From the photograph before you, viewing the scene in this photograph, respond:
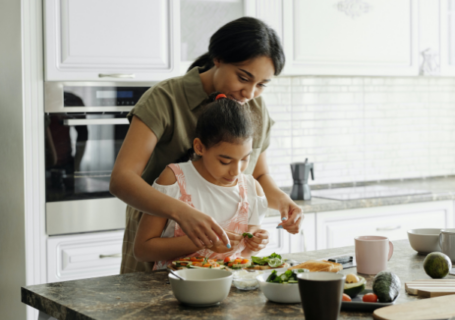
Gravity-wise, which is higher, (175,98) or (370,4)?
(370,4)

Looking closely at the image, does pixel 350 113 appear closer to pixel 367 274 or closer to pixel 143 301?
pixel 367 274

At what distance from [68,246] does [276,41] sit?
62.0 inches

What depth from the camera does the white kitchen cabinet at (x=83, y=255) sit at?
2.75 meters

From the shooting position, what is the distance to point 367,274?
4.84ft

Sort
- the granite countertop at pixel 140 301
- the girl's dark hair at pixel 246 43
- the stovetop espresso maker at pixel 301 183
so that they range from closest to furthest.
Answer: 1. the granite countertop at pixel 140 301
2. the girl's dark hair at pixel 246 43
3. the stovetop espresso maker at pixel 301 183

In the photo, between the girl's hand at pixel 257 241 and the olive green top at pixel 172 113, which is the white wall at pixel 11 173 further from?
the girl's hand at pixel 257 241

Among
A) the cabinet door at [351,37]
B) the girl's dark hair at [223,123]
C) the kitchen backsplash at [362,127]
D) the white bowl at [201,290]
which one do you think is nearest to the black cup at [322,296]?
the white bowl at [201,290]

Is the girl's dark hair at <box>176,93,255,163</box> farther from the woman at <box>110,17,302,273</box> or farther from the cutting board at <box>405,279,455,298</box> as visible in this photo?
the cutting board at <box>405,279,455,298</box>

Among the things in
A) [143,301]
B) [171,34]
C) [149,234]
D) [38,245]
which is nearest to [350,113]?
[171,34]

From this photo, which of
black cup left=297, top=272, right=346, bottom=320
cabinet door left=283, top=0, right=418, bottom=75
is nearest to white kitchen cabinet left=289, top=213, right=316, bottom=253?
cabinet door left=283, top=0, right=418, bottom=75

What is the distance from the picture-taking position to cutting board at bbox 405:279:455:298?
1.25 m

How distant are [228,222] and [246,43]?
0.55 meters

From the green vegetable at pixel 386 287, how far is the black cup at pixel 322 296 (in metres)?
0.19

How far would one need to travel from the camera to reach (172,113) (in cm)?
182
